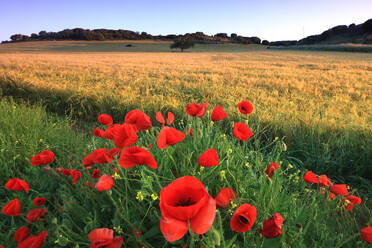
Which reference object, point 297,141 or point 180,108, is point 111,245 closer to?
point 297,141

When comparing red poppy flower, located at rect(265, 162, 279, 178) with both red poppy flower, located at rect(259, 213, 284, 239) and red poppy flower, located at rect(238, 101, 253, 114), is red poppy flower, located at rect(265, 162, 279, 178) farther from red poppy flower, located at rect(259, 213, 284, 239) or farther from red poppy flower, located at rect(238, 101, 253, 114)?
red poppy flower, located at rect(259, 213, 284, 239)

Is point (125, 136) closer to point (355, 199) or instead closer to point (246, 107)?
point (246, 107)

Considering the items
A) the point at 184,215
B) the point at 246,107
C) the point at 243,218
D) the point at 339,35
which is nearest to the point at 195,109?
the point at 246,107

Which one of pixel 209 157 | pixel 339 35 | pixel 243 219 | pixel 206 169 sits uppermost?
pixel 339 35

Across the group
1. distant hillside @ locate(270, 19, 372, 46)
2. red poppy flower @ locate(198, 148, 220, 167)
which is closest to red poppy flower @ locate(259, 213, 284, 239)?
red poppy flower @ locate(198, 148, 220, 167)

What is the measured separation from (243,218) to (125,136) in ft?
1.91

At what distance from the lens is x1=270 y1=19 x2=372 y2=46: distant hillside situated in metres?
71.8

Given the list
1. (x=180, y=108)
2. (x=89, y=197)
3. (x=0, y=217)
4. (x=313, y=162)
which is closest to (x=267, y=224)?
(x=89, y=197)

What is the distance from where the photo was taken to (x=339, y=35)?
262 ft

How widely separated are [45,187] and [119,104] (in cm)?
251

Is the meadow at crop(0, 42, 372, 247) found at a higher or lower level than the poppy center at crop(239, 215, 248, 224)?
lower

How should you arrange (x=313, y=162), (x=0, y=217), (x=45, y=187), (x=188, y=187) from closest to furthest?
(x=188, y=187) → (x=0, y=217) → (x=45, y=187) → (x=313, y=162)

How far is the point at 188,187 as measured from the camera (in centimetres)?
69

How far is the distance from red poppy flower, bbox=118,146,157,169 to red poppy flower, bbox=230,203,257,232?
0.36 m
